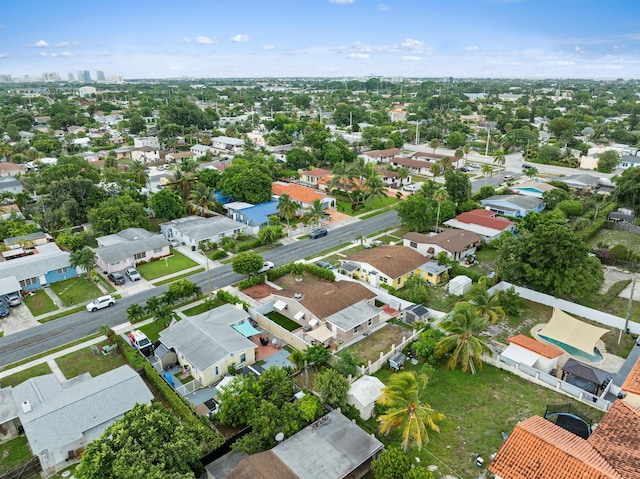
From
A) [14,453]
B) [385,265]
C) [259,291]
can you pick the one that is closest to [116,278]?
[259,291]

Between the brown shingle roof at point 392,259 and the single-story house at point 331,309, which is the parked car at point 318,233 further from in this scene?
the single-story house at point 331,309

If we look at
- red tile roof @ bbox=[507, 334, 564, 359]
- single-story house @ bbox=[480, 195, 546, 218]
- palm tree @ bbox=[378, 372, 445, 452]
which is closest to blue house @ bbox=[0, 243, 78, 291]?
palm tree @ bbox=[378, 372, 445, 452]

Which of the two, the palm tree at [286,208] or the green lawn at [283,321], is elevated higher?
the palm tree at [286,208]

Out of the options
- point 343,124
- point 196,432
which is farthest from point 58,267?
point 343,124

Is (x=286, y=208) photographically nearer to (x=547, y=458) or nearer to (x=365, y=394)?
(x=365, y=394)

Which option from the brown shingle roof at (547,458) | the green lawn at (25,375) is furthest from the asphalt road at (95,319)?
the brown shingle roof at (547,458)

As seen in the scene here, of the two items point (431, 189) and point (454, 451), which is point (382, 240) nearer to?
point (431, 189)
